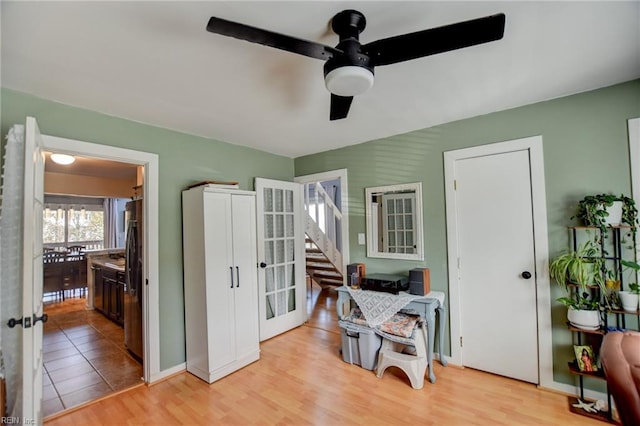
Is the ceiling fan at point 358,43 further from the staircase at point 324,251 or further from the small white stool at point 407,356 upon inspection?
the staircase at point 324,251

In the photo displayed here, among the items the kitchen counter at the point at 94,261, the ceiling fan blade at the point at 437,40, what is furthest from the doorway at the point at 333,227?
the kitchen counter at the point at 94,261

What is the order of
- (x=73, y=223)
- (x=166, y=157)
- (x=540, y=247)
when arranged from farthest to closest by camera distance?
1. (x=73, y=223)
2. (x=166, y=157)
3. (x=540, y=247)

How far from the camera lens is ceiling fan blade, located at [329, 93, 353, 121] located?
5.62 feet

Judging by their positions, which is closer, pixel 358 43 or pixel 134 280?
pixel 358 43

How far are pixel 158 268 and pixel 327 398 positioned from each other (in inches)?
75.5

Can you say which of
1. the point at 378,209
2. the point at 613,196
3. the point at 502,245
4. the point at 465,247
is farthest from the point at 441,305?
the point at 613,196

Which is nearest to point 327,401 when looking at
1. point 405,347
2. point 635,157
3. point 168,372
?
point 405,347

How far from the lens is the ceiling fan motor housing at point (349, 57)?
4.44 feet

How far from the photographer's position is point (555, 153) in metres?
2.35

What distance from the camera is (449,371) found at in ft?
8.82

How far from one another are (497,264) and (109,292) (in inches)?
209

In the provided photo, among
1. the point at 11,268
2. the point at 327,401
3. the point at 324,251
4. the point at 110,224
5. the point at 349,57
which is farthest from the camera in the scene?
the point at 110,224

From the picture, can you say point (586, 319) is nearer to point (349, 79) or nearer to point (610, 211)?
point (610, 211)

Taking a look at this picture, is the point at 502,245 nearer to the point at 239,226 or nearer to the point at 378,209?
the point at 378,209
